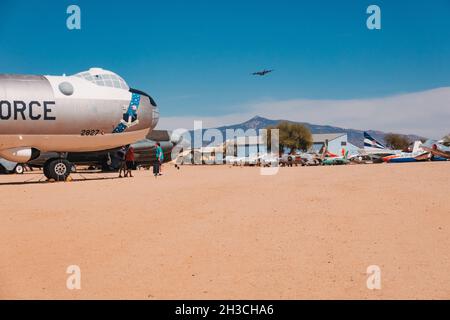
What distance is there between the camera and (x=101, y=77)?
2400 cm

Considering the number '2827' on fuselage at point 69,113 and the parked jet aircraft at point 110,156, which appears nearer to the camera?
the number '2827' on fuselage at point 69,113

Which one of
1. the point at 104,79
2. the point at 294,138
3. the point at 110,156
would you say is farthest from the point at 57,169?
Answer: the point at 294,138

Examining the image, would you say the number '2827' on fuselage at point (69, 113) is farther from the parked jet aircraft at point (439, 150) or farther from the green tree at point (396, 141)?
the green tree at point (396, 141)

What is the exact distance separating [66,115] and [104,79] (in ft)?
10.1

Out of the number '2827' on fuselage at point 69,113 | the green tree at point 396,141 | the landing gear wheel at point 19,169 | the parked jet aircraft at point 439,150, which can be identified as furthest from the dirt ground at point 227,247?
the green tree at point 396,141

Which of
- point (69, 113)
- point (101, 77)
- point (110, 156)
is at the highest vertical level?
point (101, 77)

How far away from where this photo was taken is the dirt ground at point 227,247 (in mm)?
5707

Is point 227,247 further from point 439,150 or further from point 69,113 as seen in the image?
point 439,150

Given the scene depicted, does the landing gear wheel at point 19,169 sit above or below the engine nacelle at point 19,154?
below

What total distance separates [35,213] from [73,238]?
367 cm

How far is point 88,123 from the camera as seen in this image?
911 inches

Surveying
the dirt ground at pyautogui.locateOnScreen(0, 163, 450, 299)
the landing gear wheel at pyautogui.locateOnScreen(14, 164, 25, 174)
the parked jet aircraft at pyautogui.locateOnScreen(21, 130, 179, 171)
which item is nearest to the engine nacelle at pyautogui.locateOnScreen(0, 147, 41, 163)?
the dirt ground at pyautogui.locateOnScreen(0, 163, 450, 299)

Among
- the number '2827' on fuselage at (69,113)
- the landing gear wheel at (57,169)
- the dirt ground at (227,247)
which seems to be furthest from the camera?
the landing gear wheel at (57,169)

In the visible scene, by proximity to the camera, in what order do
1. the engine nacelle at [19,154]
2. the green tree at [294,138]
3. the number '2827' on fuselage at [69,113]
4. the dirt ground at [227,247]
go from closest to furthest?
the dirt ground at [227,247] → the number '2827' on fuselage at [69,113] → the engine nacelle at [19,154] → the green tree at [294,138]
